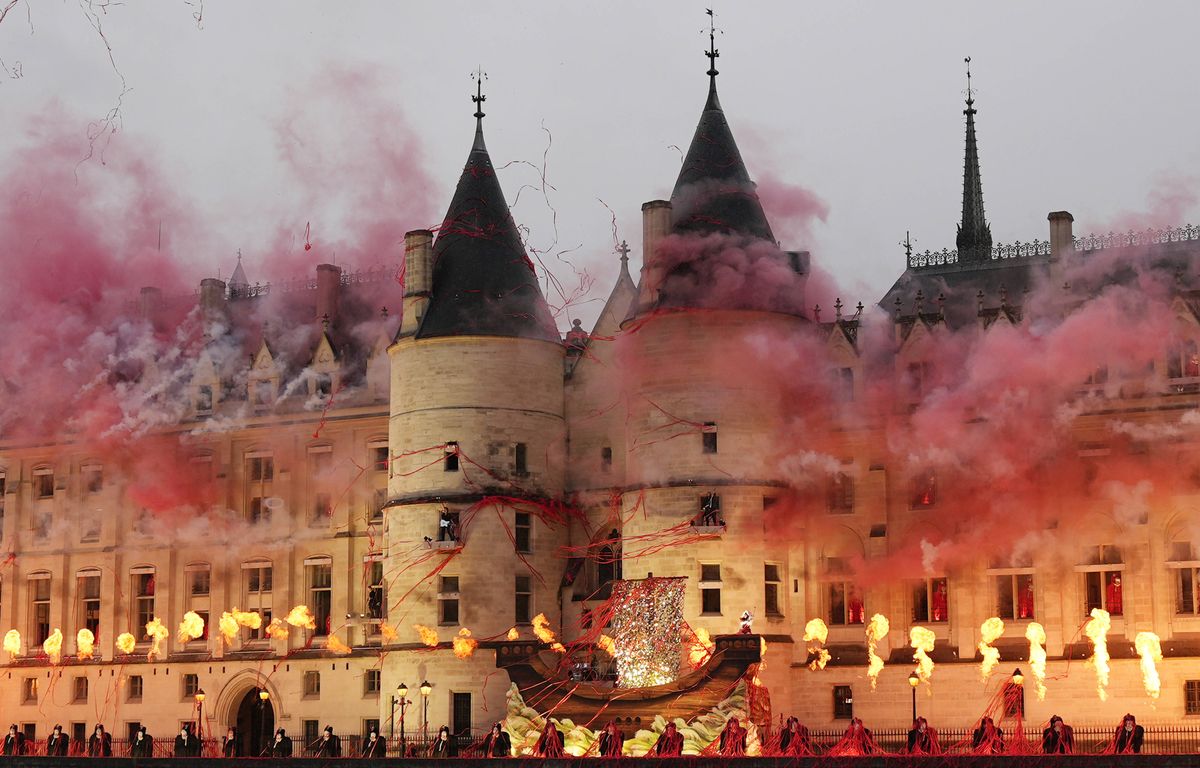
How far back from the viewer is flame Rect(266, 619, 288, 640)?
64.9 m

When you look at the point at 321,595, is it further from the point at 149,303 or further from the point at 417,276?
the point at 149,303

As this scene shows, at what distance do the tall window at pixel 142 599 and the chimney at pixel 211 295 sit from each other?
937 cm

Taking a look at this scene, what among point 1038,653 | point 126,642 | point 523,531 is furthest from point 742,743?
point 126,642

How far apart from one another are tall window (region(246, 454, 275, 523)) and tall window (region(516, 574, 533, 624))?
11.6 m

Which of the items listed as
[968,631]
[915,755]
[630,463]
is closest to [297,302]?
[630,463]

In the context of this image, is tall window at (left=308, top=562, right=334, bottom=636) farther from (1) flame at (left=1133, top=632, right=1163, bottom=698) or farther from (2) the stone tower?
(1) flame at (left=1133, top=632, right=1163, bottom=698)

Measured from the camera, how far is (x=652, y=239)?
57.9m

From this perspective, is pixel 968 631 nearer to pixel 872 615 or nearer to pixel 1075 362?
pixel 872 615

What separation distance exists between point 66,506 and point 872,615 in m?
29.2

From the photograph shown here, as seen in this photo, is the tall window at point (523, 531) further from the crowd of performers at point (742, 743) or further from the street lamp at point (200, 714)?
the street lamp at point (200, 714)

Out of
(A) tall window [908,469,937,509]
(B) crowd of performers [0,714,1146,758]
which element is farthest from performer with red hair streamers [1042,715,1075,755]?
(A) tall window [908,469,937,509]

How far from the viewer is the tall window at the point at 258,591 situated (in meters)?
66.9

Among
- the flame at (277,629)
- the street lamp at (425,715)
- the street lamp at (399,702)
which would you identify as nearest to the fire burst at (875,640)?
the street lamp at (425,715)

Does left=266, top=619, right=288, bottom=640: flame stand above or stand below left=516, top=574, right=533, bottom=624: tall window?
below
